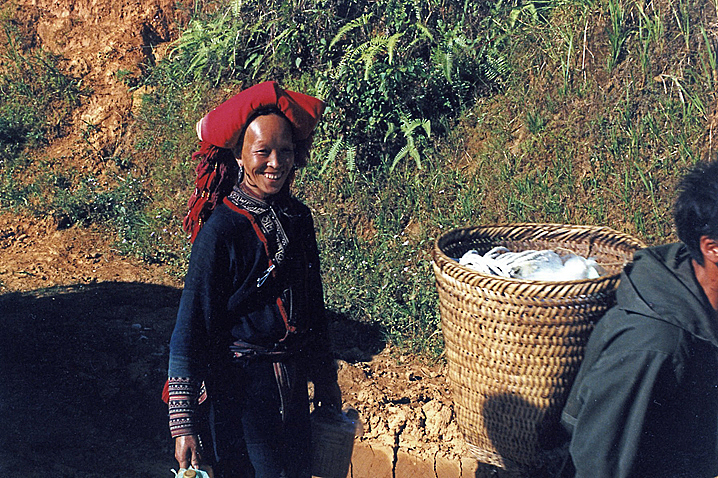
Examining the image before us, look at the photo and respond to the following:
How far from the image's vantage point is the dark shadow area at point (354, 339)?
15.7 feet

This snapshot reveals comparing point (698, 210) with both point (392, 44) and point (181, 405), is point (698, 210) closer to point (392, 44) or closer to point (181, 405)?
point (181, 405)

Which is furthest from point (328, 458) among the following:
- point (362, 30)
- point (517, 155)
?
point (362, 30)

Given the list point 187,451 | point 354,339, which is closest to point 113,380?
point 354,339

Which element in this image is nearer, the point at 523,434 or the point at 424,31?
the point at 523,434

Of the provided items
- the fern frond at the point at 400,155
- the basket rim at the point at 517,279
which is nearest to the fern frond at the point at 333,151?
the fern frond at the point at 400,155

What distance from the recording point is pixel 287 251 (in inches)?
93.1

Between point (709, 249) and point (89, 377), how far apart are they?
3.97m

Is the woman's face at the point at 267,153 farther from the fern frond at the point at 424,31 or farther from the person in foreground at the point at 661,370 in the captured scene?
the fern frond at the point at 424,31

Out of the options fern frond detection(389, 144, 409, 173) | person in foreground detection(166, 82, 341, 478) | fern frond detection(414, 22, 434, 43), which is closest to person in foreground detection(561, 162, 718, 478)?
person in foreground detection(166, 82, 341, 478)

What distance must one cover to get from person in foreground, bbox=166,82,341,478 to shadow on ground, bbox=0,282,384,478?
1.82 m

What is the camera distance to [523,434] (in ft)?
10.8

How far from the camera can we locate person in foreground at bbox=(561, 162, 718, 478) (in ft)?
6.12

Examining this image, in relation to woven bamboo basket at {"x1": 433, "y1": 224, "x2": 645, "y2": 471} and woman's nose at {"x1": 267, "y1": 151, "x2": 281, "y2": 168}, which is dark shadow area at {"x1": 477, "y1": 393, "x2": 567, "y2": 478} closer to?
woven bamboo basket at {"x1": 433, "y1": 224, "x2": 645, "y2": 471}

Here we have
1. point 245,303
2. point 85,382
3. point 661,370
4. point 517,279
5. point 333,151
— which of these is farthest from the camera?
point 333,151
